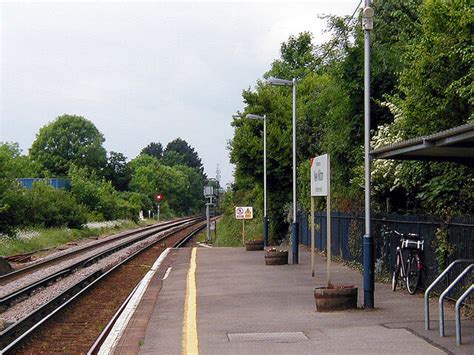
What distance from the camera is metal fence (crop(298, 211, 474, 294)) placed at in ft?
40.9

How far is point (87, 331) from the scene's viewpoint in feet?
40.7

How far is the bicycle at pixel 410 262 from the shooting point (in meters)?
14.0

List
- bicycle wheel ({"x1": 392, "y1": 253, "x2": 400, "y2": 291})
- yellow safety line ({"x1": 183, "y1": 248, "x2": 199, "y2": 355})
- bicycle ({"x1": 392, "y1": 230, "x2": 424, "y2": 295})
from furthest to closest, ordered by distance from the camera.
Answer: bicycle wheel ({"x1": 392, "y1": 253, "x2": 400, "y2": 291}), bicycle ({"x1": 392, "y1": 230, "x2": 424, "y2": 295}), yellow safety line ({"x1": 183, "y1": 248, "x2": 199, "y2": 355})

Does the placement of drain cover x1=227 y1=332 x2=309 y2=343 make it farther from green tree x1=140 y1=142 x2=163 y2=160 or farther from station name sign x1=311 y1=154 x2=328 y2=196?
green tree x1=140 y1=142 x2=163 y2=160

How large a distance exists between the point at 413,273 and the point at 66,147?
318ft

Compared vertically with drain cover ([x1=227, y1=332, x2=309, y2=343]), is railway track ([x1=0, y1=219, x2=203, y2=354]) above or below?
below

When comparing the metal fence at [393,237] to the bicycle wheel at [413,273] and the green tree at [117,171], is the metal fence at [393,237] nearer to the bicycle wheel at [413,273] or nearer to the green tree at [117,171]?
the bicycle wheel at [413,273]

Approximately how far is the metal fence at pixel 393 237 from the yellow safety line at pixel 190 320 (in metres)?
4.59

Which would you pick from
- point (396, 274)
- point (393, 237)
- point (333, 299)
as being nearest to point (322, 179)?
point (396, 274)

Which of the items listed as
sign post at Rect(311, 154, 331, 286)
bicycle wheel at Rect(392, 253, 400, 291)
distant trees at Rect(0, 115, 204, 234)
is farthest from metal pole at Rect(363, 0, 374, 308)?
distant trees at Rect(0, 115, 204, 234)

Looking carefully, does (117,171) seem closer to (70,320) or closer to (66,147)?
(66,147)

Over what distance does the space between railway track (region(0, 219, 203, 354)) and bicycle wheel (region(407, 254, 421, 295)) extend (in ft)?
19.4

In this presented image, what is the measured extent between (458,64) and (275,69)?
56706mm

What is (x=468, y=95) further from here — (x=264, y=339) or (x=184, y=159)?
(x=184, y=159)
